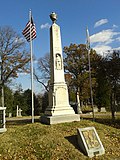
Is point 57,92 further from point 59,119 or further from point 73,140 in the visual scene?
point 73,140

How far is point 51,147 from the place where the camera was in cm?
813

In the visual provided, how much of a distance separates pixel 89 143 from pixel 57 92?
15.9ft

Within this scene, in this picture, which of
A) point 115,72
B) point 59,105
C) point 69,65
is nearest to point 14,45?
point 69,65

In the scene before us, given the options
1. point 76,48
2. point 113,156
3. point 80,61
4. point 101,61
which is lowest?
point 113,156

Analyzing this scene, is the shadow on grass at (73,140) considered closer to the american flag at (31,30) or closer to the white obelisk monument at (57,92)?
the white obelisk monument at (57,92)

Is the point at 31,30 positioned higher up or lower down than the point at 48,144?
higher up

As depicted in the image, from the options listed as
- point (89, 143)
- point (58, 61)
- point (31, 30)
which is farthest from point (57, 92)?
point (31, 30)

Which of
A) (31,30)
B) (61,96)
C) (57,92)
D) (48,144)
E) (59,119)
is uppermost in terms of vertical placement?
(31,30)

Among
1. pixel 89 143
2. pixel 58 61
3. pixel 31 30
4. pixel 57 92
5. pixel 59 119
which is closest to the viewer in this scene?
pixel 89 143

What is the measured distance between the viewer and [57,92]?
41.3 feet

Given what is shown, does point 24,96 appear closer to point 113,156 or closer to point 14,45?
point 14,45

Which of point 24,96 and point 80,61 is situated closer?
point 80,61

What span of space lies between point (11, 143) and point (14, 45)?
64.1 feet

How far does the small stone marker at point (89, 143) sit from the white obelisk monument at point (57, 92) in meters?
3.11
